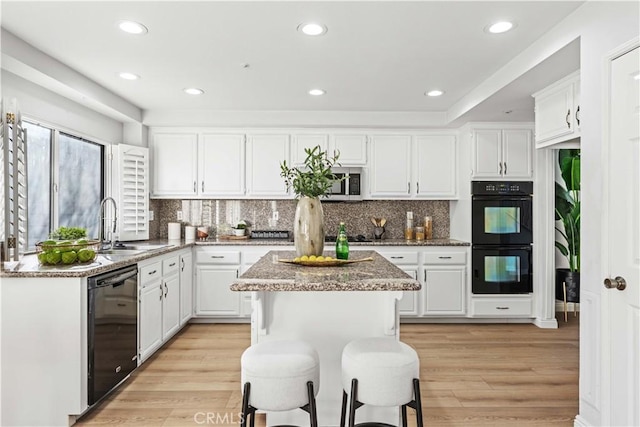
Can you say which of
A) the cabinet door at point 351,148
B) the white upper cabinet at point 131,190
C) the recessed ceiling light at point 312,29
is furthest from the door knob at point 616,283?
the white upper cabinet at point 131,190

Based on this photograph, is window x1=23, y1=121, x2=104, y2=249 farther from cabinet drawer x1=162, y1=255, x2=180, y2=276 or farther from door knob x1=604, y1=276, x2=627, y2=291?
door knob x1=604, y1=276, x2=627, y2=291

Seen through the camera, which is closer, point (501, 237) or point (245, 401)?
point (245, 401)

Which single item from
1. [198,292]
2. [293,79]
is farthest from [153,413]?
[293,79]

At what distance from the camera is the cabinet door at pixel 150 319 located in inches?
129

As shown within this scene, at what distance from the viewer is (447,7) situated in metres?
2.32

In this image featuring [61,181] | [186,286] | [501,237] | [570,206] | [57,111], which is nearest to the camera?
[57,111]

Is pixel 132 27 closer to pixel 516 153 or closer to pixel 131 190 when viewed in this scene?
Answer: pixel 131 190

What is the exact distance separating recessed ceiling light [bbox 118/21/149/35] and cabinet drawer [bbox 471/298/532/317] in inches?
162

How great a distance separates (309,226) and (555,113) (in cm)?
205

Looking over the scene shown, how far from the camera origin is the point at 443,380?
3.10 m

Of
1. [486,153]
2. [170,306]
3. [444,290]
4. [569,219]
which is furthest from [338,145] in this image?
[569,219]

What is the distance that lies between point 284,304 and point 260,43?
1730 mm

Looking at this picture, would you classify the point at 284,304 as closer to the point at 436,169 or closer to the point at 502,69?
the point at 502,69

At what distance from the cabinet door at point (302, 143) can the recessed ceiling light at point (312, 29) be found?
2.27m
